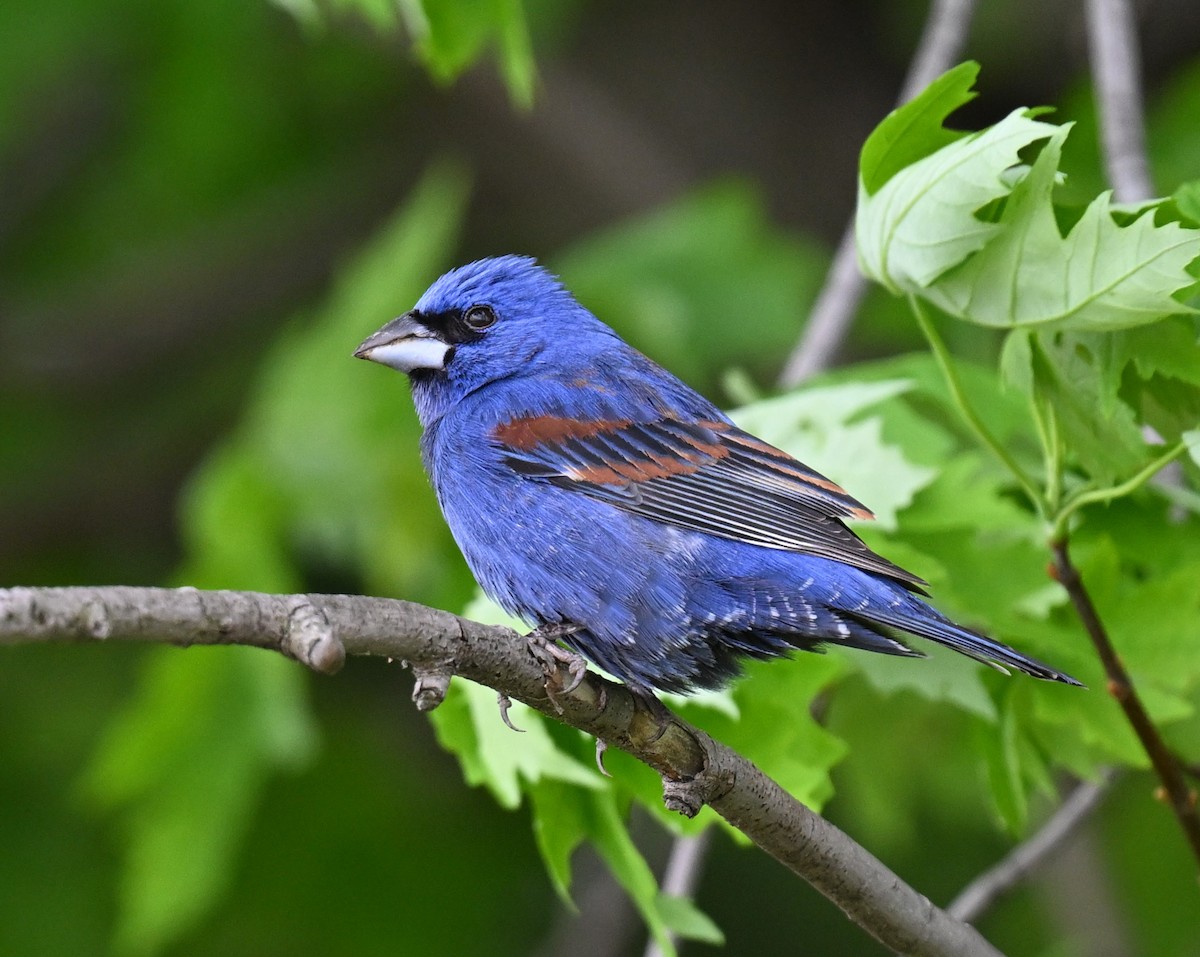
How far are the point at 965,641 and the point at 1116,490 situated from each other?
434 millimetres

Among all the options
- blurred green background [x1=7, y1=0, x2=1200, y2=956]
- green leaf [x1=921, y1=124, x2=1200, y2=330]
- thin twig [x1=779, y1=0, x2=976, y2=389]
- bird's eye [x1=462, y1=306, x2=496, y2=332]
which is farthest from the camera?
blurred green background [x1=7, y1=0, x2=1200, y2=956]

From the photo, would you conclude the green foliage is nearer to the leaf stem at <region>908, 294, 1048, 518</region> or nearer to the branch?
the leaf stem at <region>908, 294, 1048, 518</region>

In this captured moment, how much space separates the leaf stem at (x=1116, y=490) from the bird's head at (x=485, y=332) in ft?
5.30

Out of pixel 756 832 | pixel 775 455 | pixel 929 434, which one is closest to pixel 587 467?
pixel 775 455

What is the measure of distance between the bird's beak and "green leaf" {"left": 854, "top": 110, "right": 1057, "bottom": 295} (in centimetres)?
165

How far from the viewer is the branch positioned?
2.03 m

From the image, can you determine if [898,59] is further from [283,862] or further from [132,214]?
[283,862]

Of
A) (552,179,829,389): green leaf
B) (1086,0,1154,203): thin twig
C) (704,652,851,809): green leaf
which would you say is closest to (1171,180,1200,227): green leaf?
(704,652,851,809): green leaf

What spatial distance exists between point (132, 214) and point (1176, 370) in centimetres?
741

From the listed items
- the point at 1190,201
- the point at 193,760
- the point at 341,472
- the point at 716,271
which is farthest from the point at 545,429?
the point at 716,271

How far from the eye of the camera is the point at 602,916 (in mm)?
7363

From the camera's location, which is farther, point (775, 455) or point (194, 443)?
point (194, 443)

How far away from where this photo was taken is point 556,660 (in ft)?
10.2

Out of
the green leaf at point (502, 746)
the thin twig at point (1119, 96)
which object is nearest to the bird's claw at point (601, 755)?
the green leaf at point (502, 746)
